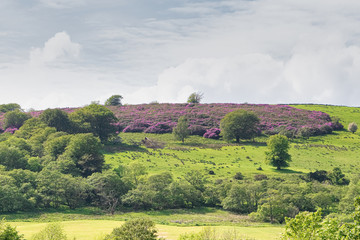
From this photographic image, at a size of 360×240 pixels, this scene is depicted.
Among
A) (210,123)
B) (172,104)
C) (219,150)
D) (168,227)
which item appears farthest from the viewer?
(172,104)

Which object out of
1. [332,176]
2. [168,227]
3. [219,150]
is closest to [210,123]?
[219,150]

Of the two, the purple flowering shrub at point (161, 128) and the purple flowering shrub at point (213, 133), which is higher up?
the purple flowering shrub at point (161, 128)

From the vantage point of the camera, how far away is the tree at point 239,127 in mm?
103331

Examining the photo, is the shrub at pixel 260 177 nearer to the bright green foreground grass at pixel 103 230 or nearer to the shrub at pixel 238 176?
the shrub at pixel 238 176

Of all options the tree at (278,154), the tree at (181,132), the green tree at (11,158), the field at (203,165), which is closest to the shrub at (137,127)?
the field at (203,165)

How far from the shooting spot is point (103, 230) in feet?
133

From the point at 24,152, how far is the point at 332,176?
66.1 meters

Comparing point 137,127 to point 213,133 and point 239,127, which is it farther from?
point 239,127

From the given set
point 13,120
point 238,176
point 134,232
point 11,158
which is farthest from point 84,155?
point 13,120

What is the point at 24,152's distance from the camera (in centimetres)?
6862

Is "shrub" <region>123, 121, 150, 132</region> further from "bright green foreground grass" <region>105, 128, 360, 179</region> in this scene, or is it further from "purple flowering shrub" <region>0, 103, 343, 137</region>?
"bright green foreground grass" <region>105, 128, 360, 179</region>

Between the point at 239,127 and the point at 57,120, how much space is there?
188 ft

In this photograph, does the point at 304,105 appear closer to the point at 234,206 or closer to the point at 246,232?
the point at 234,206

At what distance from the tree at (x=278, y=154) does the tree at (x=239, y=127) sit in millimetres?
27125
